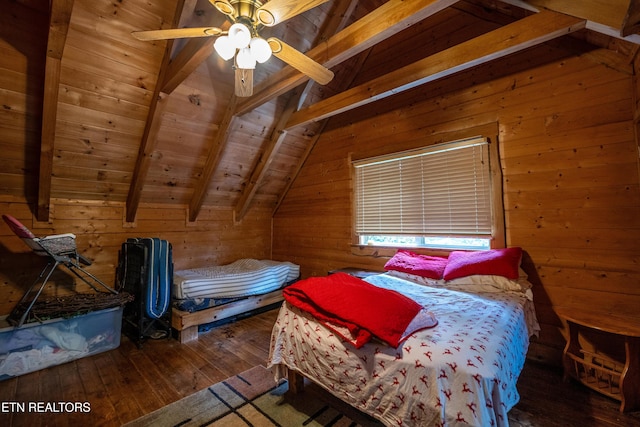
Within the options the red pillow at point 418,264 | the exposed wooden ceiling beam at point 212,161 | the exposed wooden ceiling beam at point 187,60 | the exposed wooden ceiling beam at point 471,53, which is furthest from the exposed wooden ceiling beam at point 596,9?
the exposed wooden ceiling beam at point 212,161

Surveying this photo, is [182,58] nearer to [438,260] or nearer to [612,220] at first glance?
[438,260]

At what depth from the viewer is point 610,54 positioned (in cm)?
211

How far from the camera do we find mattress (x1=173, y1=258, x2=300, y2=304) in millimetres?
2998

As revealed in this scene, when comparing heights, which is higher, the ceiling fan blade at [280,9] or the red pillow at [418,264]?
the ceiling fan blade at [280,9]

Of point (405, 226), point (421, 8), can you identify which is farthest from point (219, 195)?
point (421, 8)

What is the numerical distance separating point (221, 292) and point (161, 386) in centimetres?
116

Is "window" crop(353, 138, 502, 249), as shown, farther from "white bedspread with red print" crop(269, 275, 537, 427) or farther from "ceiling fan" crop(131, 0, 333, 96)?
"ceiling fan" crop(131, 0, 333, 96)

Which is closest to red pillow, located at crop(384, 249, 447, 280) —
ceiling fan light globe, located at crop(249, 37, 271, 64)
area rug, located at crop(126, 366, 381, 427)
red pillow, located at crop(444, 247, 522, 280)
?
red pillow, located at crop(444, 247, 522, 280)

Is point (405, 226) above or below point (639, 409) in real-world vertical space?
above

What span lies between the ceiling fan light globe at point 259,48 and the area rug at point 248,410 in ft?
7.30

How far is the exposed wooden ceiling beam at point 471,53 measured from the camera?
1772 mm

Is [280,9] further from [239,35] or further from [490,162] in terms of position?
[490,162]

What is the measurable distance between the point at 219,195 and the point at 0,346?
2.58 metres

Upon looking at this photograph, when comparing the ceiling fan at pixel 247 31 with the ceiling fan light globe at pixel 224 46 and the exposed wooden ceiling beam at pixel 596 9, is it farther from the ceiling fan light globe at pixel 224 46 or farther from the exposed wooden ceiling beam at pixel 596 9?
the exposed wooden ceiling beam at pixel 596 9
